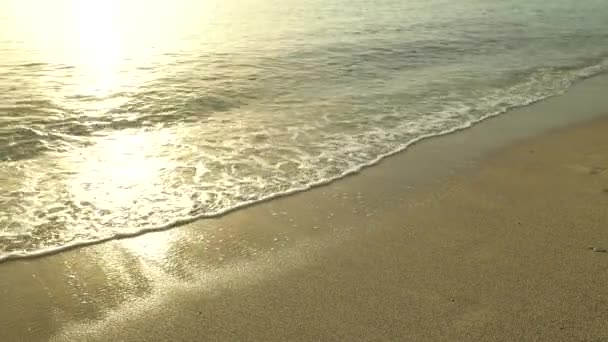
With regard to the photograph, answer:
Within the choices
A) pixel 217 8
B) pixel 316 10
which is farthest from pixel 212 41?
pixel 217 8

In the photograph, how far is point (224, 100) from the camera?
915cm

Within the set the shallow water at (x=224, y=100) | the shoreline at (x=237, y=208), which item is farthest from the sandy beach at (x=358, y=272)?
the shallow water at (x=224, y=100)

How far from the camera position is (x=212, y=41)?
15.8 meters

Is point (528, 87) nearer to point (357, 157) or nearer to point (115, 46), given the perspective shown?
point (357, 157)

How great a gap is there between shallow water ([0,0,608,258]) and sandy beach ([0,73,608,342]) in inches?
21.3

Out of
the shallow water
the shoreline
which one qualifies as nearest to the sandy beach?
the shoreline

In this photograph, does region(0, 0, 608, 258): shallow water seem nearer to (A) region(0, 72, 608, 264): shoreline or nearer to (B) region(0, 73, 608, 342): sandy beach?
(A) region(0, 72, 608, 264): shoreline

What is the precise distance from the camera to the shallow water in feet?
17.0

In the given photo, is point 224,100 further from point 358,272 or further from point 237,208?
point 358,272

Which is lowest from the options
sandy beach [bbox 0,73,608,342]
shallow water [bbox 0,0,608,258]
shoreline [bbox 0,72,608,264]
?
sandy beach [bbox 0,73,608,342]

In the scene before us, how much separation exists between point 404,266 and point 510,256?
2.60 feet

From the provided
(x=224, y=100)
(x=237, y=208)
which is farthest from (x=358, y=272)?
(x=224, y=100)

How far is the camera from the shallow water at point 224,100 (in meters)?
5.18

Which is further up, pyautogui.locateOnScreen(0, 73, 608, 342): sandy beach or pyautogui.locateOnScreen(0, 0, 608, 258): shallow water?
pyautogui.locateOnScreen(0, 0, 608, 258): shallow water
